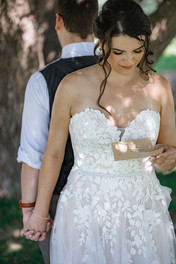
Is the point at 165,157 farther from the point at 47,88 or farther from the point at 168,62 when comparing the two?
the point at 168,62

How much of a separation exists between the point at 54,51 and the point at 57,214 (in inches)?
95.4

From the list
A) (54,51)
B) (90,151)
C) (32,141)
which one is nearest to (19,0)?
(54,51)

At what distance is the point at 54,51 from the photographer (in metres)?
4.79

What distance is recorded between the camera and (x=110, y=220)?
2.65m

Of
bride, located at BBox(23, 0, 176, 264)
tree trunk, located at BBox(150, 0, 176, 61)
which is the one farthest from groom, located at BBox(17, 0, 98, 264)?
tree trunk, located at BBox(150, 0, 176, 61)

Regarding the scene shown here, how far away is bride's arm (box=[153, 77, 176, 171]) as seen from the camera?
2604 mm

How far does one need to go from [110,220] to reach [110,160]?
344 mm

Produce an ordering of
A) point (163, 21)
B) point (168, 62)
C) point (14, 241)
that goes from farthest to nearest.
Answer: point (168, 62) < point (14, 241) < point (163, 21)

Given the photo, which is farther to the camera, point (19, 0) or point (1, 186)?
point (1, 186)

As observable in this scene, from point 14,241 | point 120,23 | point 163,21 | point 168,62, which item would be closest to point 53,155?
point 120,23

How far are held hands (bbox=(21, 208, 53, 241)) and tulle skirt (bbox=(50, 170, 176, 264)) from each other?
138 mm

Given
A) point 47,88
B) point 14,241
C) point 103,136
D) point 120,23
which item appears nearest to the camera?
point 120,23

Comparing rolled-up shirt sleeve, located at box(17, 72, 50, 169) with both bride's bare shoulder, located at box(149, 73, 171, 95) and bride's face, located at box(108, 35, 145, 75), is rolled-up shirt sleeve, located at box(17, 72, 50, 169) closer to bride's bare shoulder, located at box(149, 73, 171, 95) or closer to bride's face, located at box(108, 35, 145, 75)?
bride's face, located at box(108, 35, 145, 75)

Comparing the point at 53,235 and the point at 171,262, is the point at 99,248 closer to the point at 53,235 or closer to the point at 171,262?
the point at 53,235
